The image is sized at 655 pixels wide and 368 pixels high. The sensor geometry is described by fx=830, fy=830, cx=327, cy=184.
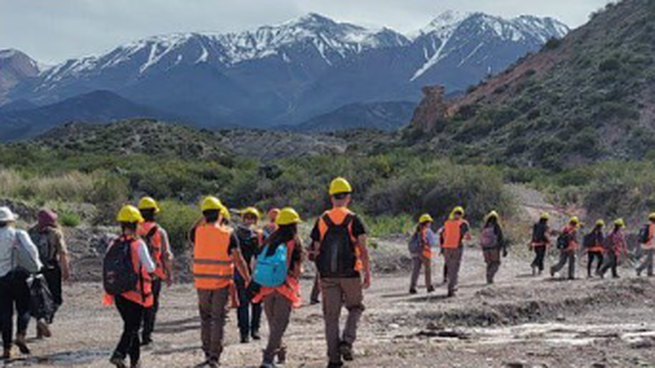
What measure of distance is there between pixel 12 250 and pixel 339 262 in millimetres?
3858

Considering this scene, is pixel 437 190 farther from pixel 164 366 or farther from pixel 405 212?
pixel 164 366

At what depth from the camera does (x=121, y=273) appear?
8289 mm

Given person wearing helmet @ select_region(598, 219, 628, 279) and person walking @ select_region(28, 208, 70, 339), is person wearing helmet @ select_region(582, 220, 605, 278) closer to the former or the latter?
person wearing helmet @ select_region(598, 219, 628, 279)

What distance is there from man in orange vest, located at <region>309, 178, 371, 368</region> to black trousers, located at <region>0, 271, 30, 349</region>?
358 cm

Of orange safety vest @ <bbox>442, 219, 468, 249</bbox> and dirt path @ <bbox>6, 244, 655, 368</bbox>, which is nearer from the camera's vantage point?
dirt path @ <bbox>6, 244, 655, 368</bbox>

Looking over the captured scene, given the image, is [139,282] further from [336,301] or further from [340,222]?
[340,222]

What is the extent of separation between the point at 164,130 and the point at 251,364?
70394mm

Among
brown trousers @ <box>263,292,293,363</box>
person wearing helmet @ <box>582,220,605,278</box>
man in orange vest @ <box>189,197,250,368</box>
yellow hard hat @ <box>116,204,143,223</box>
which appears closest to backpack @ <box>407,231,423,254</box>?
person wearing helmet @ <box>582,220,605,278</box>

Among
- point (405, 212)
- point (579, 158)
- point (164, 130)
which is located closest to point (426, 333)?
point (405, 212)

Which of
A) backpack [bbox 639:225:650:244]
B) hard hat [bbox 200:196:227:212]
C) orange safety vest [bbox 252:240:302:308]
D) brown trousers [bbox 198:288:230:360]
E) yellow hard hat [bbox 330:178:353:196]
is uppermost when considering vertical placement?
yellow hard hat [bbox 330:178:353:196]

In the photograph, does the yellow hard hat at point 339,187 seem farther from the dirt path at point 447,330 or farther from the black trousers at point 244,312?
the black trousers at point 244,312

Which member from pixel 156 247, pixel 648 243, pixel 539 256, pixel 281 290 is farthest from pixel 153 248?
pixel 648 243

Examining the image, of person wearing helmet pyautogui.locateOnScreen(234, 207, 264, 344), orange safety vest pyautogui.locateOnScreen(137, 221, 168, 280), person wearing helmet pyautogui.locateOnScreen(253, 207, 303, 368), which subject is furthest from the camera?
person wearing helmet pyautogui.locateOnScreen(234, 207, 264, 344)

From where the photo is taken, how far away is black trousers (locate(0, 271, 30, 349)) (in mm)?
9547
